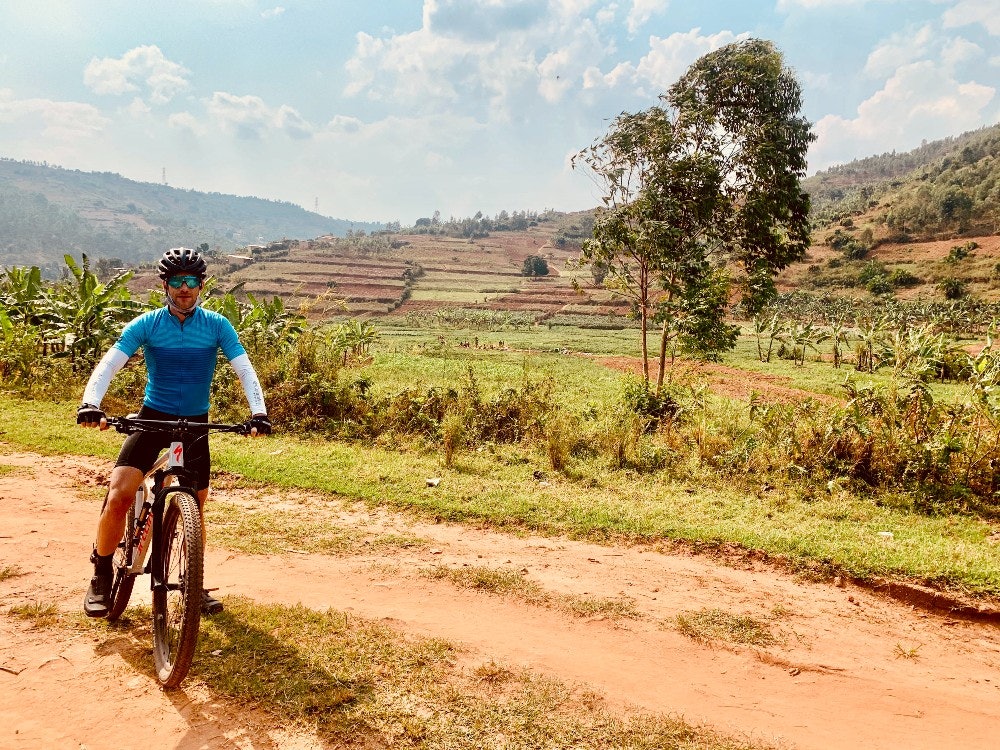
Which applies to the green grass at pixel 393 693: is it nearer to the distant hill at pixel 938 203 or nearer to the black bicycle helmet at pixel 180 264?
the black bicycle helmet at pixel 180 264

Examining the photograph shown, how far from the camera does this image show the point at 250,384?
4.22 metres

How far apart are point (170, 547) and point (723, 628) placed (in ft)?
13.7

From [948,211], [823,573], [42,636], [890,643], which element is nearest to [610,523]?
[823,573]

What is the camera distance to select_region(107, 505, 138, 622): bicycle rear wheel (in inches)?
162

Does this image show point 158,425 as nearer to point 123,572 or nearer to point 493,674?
point 123,572

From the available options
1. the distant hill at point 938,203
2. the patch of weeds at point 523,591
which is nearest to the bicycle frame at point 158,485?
the patch of weeds at point 523,591

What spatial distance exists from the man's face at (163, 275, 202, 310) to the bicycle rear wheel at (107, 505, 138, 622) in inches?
57.0

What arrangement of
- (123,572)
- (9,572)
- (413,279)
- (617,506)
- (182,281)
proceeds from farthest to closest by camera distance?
1. (413,279)
2. (617,506)
3. (9,572)
4. (123,572)
5. (182,281)

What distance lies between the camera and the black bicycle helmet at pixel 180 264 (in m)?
→ 3.98

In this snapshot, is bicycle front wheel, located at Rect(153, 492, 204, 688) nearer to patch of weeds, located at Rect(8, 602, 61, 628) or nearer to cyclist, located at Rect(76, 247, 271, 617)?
cyclist, located at Rect(76, 247, 271, 617)

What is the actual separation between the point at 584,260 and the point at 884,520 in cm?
863

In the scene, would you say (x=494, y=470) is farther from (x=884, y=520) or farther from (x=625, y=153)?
(x=625, y=153)

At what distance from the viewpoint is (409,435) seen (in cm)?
1048

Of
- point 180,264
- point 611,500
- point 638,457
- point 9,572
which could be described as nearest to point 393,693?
point 180,264
